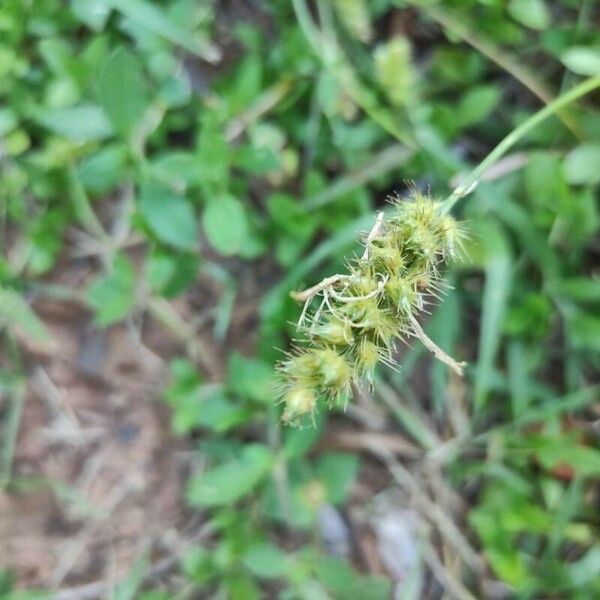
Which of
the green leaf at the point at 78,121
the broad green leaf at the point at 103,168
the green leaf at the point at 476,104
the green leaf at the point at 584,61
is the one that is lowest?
the green leaf at the point at 584,61

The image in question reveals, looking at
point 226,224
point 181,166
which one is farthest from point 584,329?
point 181,166

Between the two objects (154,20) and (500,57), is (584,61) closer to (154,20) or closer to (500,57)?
(500,57)

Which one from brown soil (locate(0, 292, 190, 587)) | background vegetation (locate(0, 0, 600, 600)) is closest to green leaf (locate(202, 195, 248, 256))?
background vegetation (locate(0, 0, 600, 600))

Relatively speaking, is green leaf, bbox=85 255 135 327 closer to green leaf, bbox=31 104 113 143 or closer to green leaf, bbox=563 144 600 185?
green leaf, bbox=31 104 113 143

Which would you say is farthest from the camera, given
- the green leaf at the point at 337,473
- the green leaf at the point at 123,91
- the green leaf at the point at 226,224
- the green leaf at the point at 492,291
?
the green leaf at the point at 337,473

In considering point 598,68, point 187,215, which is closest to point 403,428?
point 187,215

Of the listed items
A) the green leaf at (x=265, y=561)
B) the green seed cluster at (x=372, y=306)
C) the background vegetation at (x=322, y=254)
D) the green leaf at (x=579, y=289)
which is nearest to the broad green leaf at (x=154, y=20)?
the background vegetation at (x=322, y=254)

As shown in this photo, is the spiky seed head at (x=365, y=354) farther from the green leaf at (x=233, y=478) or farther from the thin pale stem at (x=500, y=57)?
the thin pale stem at (x=500, y=57)
